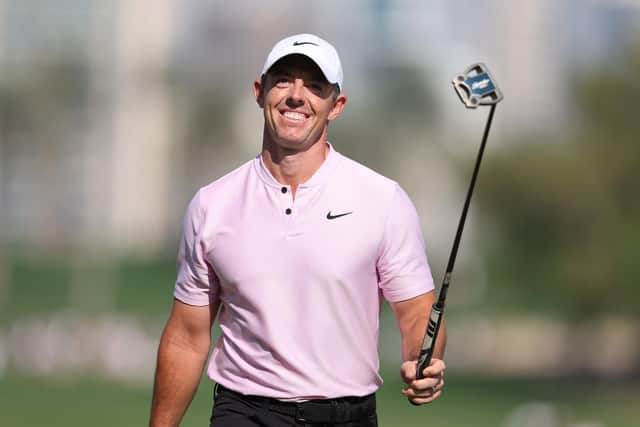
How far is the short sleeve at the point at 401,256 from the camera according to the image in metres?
6.99

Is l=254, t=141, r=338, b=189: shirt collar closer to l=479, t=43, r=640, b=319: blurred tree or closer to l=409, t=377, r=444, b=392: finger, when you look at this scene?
l=409, t=377, r=444, b=392: finger

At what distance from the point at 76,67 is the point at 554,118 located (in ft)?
121

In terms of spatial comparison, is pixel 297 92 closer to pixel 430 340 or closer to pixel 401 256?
pixel 401 256

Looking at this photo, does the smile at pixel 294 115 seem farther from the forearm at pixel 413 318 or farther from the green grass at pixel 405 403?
the green grass at pixel 405 403

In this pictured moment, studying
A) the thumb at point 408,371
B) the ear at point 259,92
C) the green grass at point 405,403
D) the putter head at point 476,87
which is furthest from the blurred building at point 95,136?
the putter head at point 476,87

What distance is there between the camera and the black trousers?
22.9ft

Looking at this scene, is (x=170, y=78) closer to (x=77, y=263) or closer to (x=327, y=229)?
(x=77, y=263)

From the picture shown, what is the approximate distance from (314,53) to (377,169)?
87.9m

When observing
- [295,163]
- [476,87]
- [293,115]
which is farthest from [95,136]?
[476,87]

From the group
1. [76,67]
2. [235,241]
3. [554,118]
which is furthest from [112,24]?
Result: [235,241]

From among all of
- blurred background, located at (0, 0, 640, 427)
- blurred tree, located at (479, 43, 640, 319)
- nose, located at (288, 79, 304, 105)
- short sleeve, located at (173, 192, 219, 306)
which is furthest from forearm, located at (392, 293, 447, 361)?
blurred tree, located at (479, 43, 640, 319)

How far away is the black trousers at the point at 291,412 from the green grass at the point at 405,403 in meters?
32.3

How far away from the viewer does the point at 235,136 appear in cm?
9669

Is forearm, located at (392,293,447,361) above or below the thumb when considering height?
above
